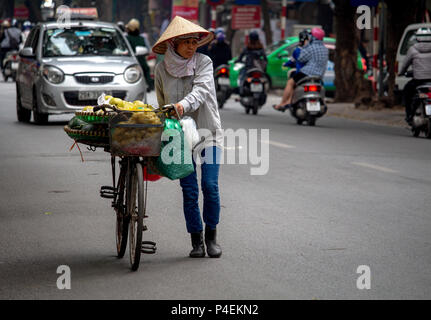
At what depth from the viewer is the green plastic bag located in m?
6.39

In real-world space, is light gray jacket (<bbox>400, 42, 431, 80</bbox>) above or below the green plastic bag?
below

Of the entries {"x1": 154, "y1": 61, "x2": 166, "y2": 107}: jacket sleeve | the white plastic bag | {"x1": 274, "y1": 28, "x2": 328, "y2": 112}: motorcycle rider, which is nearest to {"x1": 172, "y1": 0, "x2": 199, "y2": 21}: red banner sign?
{"x1": 274, "y1": 28, "x2": 328, "y2": 112}: motorcycle rider

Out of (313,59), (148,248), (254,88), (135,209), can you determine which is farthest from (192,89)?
(254,88)

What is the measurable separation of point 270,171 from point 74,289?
20.6ft

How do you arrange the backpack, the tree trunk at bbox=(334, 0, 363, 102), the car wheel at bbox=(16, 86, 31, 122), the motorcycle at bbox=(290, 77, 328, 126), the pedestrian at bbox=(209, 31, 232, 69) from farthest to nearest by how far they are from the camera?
the backpack, the tree trunk at bbox=(334, 0, 363, 102), the pedestrian at bbox=(209, 31, 232, 69), the motorcycle at bbox=(290, 77, 328, 126), the car wheel at bbox=(16, 86, 31, 122)

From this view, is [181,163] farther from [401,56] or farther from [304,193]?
[401,56]

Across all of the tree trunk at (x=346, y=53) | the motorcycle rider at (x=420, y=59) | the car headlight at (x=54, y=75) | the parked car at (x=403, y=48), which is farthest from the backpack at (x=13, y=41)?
the motorcycle rider at (x=420, y=59)

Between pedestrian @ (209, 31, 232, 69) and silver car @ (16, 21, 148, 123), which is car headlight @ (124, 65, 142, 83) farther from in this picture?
pedestrian @ (209, 31, 232, 69)

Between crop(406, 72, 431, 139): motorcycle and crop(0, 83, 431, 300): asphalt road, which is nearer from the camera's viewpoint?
crop(0, 83, 431, 300): asphalt road

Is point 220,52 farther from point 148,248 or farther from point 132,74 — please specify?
point 148,248

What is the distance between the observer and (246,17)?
40438 mm

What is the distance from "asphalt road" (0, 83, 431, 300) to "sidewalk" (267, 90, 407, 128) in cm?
724

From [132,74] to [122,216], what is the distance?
10.7 meters
